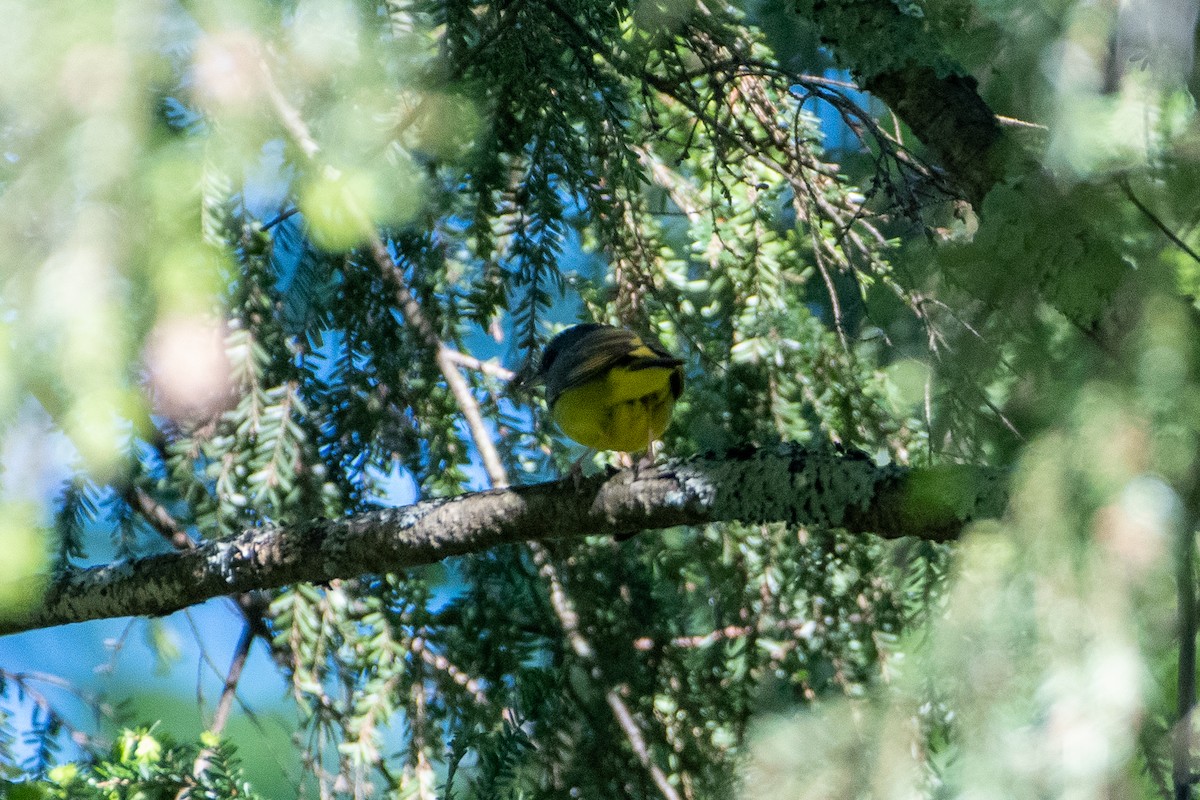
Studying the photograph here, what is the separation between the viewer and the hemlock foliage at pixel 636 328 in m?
1.00

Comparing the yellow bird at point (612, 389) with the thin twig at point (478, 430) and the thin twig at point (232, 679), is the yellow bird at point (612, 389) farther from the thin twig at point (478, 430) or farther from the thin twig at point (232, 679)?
the thin twig at point (232, 679)

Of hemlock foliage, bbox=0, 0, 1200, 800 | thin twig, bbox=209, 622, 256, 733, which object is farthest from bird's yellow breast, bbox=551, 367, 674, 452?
thin twig, bbox=209, 622, 256, 733

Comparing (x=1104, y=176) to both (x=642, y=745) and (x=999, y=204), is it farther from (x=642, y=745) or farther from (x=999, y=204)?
(x=642, y=745)

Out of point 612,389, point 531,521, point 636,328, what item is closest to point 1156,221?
point 531,521

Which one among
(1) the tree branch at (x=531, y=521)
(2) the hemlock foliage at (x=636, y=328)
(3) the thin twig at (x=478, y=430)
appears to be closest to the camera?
(2) the hemlock foliage at (x=636, y=328)

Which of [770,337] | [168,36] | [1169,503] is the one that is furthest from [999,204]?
[770,337]

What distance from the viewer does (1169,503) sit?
3.04ft

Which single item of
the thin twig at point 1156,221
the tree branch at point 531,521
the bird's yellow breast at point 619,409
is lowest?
the thin twig at point 1156,221

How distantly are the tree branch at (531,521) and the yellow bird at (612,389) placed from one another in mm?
402

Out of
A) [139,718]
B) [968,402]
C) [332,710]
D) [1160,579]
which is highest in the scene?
[139,718]

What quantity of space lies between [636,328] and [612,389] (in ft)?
0.78

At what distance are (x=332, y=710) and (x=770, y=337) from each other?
1377 millimetres

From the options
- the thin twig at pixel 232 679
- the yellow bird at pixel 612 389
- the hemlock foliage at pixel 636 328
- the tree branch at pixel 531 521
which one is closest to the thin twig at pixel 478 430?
the hemlock foliage at pixel 636 328

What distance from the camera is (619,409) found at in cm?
262
